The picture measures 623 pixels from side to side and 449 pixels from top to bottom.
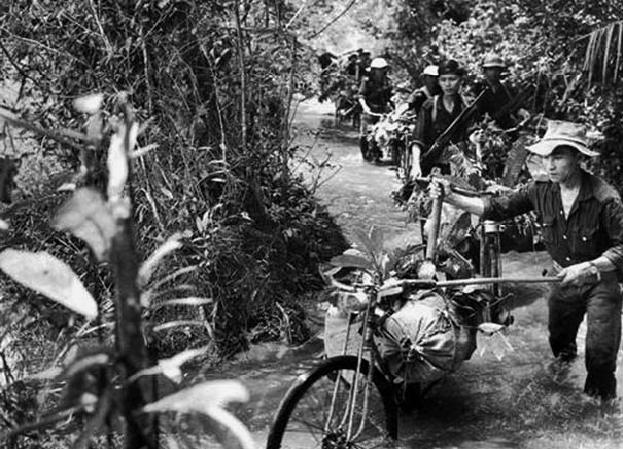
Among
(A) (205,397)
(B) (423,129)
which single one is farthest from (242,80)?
(A) (205,397)

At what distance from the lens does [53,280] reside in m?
0.86

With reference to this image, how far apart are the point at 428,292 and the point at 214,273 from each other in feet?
6.98

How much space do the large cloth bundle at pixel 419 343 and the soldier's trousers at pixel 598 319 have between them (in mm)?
943

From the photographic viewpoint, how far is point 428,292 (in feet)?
16.3

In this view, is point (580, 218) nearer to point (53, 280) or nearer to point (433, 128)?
point (433, 128)

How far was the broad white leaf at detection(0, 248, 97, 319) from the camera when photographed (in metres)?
0.85

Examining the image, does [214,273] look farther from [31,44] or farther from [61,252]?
[31,44]

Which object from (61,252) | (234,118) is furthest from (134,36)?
(61,252)

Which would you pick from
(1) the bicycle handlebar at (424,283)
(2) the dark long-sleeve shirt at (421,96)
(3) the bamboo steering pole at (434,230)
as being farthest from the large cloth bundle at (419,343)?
(2) the dark long-sleeve shirt at (421,96)

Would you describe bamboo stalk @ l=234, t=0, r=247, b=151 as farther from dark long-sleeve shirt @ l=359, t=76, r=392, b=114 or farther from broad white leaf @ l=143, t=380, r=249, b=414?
dark long-sleeve shirt @ l=359, t=76, r=392, b=114

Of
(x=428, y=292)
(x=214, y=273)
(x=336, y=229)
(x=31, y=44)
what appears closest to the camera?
(x=428, y=292)

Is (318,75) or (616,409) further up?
(318,75)

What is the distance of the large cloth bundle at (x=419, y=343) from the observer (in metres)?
4.74

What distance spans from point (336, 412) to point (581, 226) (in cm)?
181
